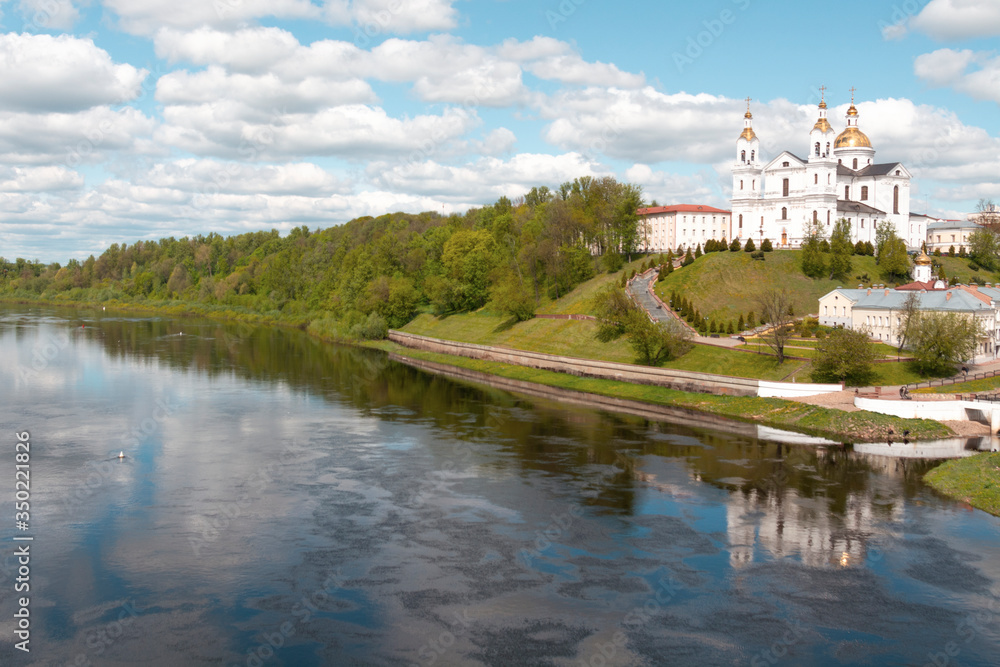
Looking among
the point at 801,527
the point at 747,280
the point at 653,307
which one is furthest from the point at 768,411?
the point at 747,280

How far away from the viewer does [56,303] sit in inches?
5871

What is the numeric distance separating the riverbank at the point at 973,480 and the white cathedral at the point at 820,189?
175ft

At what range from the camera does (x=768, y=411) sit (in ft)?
145

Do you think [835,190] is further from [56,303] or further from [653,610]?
[56,303]

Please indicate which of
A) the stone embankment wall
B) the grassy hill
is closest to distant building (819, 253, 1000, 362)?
the grassy hill

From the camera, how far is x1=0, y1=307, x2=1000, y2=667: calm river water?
1884 cm

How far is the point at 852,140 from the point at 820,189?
10991 millimetres

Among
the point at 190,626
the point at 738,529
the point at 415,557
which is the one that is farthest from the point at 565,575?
the point at 190,626

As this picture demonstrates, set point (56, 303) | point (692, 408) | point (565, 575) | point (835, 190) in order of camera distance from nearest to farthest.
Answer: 1. point (565, 575)
2. point (692, 408)
3. point (835, 190)
4. point (56, 303)

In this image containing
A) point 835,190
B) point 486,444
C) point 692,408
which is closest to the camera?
point 486,444

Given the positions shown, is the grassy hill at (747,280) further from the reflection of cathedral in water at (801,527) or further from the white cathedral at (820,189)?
the reflection of cathedral in water at (801,527)

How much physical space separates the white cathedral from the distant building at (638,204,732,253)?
7.59 metres

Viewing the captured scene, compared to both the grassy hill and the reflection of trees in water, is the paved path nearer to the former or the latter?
the grassy hill

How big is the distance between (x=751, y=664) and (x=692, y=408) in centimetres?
3004
